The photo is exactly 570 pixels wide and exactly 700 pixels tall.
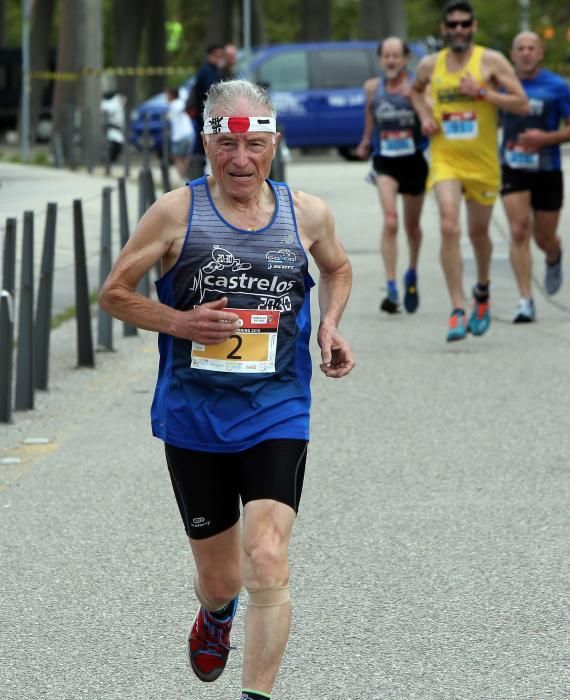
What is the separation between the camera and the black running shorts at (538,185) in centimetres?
1334

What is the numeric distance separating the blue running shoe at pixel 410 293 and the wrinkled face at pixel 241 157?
8916 millimetres

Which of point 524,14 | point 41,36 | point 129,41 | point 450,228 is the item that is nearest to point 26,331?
point 450,228

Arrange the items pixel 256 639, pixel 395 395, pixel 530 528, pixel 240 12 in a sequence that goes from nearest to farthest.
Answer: pixel 256 639, pixel 530 528, pixel 395 395, pixel 240 12

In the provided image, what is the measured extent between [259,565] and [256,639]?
0.18m

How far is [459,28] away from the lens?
12.3 m

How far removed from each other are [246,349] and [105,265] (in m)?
7.97

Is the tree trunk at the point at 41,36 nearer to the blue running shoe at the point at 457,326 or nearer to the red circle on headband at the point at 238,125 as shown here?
the blue running shoe at the point at 457,326

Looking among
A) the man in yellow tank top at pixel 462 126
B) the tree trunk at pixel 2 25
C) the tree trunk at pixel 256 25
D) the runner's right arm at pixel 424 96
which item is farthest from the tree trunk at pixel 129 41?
the man in yellow tank top at pixel 462 126

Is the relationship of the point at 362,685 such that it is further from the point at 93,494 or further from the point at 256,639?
the point at 93,494

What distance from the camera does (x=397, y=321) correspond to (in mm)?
13859

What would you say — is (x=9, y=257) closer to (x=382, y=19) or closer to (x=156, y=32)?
(x=382, y=19)

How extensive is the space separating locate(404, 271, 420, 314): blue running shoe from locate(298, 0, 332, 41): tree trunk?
33994mm

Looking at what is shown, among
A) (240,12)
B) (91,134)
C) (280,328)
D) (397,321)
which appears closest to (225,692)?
(280,328)

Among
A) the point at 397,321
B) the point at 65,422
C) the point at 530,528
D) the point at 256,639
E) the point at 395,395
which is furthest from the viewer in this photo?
the point at 397,321
